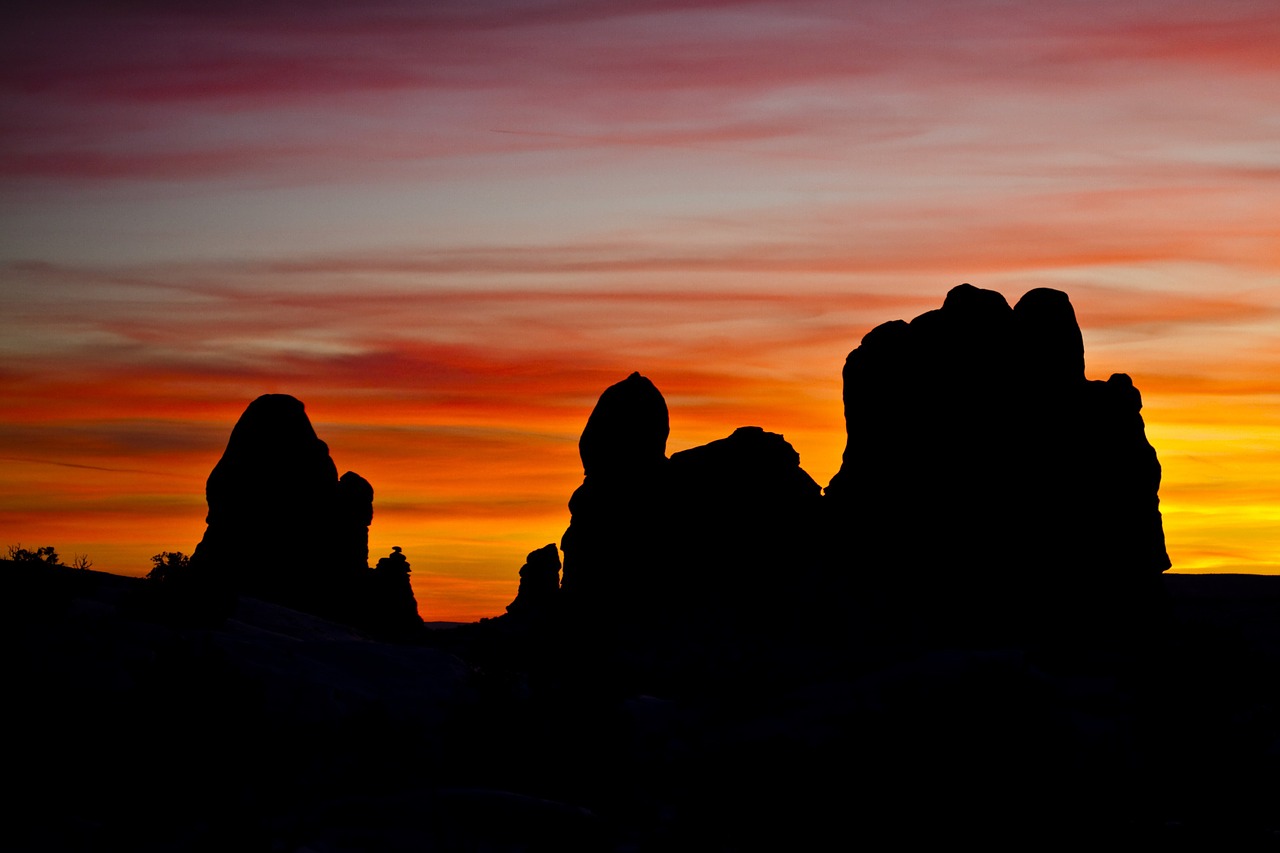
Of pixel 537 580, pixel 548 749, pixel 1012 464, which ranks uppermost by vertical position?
pixel 1012 464

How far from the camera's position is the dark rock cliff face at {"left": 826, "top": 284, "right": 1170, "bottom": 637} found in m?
91.3

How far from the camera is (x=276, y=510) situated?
326ft

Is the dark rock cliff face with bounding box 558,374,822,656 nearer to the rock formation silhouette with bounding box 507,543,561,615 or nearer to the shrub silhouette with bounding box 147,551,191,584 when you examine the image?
the rock formation silhouette with bounding box 507,543,561,615

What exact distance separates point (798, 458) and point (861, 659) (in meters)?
20.9

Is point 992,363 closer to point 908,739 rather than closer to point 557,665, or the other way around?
point 557,665

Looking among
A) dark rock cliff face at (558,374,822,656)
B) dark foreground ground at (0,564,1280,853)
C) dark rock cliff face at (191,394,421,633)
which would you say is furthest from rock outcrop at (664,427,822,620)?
dark foreground ground at (0,564,1280,853)

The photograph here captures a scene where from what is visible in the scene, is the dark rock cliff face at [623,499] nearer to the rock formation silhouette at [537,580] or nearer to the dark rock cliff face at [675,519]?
the dark rock cliff face at [675,519]

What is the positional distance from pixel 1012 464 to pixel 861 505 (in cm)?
1194

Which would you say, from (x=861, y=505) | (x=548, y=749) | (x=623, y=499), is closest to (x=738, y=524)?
(x=623, y=499)

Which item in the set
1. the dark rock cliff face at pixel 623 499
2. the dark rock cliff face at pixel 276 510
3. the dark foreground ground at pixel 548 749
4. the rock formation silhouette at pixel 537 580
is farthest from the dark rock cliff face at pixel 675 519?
the dark foreground ground at pixel 548 749

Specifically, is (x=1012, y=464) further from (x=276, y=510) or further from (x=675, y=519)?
(x=276, y=510)

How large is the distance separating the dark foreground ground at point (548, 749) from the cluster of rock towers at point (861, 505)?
2305 centimetres

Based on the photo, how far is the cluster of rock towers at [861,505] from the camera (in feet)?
300

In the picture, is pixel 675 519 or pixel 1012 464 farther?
pixel 675 519
